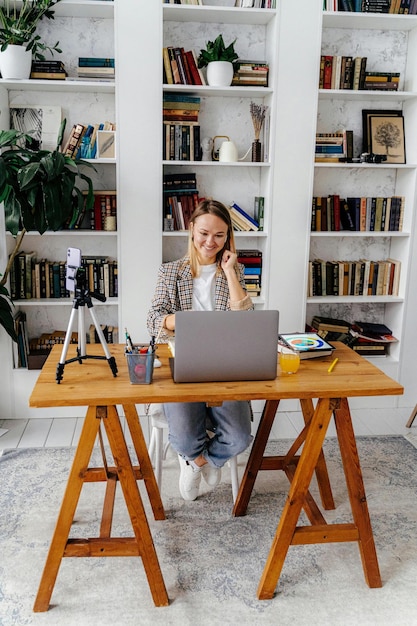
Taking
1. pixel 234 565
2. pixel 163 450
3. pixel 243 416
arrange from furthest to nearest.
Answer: pixel 163 450 → pixel 243 416 → pixel 234 565

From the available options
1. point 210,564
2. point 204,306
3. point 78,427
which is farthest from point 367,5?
point 210,564

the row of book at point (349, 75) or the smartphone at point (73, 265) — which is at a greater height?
the row of book at point (349, 75)

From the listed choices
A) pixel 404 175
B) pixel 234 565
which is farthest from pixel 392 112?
pixel 234 565

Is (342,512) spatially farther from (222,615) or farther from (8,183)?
(8,183)

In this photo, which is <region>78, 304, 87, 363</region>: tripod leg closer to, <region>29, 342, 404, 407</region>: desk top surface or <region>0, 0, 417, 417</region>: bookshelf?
<region>29, 342, 404, 407</region>: desk top surface

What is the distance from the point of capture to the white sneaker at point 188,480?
2662 mm

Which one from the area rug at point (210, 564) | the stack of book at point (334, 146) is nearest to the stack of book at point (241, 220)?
the stack of book at point (334, 146)

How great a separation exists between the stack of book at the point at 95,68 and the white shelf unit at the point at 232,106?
1.08ft

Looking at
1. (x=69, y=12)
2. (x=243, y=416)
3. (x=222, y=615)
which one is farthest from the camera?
(x=69, y=12)

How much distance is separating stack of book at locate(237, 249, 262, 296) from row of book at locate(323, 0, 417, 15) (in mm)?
1451

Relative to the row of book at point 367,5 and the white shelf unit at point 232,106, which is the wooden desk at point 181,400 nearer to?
the white shelf unit at point 232,106

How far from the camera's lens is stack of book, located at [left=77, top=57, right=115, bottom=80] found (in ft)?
11.6

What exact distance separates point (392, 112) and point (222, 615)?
3.10 metres

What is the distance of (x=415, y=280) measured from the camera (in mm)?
3916
